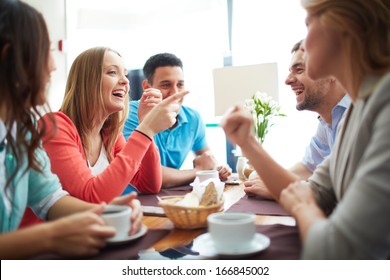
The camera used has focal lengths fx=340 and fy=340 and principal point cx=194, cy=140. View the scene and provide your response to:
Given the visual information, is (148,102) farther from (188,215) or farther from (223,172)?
(188,215)

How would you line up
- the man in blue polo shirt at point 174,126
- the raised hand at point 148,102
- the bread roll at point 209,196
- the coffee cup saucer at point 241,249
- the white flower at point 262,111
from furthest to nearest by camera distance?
the man in blue polo shirt at point 174,126, the white flower at point 262,111, the raised hand at point 148,102, the bread roll at point 209,196, the coffee cup saucer at point 241,249

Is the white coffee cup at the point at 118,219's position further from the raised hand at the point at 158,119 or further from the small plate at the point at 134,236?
the raised hand at the point at 158,119

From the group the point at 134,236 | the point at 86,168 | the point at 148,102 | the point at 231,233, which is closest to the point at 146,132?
the point at 86,168

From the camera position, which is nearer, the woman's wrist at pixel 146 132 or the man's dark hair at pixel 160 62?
the woman's wrist at pixel 146 132

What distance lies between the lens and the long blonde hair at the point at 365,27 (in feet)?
1.90

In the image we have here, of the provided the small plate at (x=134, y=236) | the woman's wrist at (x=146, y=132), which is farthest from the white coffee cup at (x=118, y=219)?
the woman's wrist at (x=146, y=132)

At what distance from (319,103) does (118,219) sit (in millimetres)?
1171

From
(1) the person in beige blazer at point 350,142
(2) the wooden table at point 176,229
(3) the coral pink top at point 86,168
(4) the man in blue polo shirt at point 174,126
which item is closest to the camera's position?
(1) the person in beige blazer at point 350,142

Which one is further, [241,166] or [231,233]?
[241,166]

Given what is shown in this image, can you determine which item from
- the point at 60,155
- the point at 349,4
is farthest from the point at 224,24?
the point at 349,4

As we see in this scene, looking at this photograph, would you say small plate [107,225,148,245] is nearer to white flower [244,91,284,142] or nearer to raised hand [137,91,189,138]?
raised hand [137,91,189,138]

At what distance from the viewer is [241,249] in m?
0.57

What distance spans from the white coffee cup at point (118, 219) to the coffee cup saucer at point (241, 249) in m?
0.14

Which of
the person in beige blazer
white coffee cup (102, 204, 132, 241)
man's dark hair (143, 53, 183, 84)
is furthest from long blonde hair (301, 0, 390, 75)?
man's dark hair (143, 53, 183, 84)
